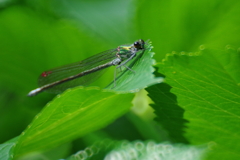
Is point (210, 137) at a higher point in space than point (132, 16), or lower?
lower

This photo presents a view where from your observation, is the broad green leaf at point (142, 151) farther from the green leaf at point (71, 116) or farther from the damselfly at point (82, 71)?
the damselfly at point (82, 71)

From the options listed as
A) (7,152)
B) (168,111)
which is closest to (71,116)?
(7,152)

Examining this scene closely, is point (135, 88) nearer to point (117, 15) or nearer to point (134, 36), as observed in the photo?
point (134, 36)

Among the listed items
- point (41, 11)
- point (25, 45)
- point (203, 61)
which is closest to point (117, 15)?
point (41, 11)

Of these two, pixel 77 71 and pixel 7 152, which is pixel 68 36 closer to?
pixel 77 71

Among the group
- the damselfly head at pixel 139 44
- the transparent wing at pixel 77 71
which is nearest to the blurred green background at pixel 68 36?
the transparent wing at pixel 77 71

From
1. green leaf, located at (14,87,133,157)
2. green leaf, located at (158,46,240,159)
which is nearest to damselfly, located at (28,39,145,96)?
green leaf, located at (14,87,133,157)
